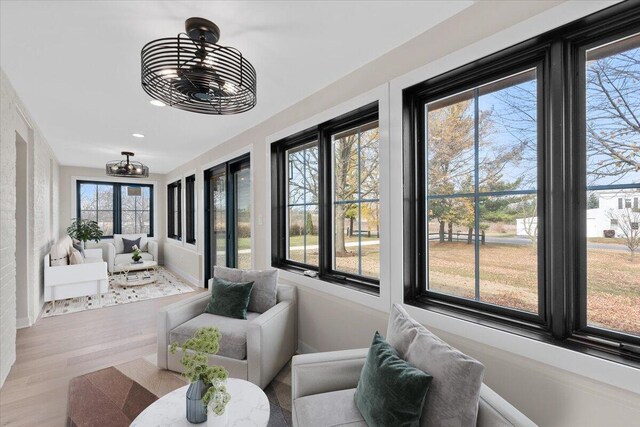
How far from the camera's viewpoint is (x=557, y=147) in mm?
1366

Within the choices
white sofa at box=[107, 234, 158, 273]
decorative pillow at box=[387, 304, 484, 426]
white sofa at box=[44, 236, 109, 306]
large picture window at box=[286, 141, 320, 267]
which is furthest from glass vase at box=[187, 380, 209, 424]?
white sofa at box=[107, 234, 158, 273]

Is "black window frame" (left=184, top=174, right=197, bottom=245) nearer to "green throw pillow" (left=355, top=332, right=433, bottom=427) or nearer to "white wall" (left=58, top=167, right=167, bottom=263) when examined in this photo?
"white wall" (left=58, top=167, right=167, bottom=263)

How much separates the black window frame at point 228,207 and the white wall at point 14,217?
2.15 m

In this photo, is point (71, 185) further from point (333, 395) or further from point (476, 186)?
point (476, 186)

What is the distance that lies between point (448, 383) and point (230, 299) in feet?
6.31

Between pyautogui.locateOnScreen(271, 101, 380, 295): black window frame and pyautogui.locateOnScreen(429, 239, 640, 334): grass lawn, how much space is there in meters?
0.57

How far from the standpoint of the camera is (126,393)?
2.19 metres

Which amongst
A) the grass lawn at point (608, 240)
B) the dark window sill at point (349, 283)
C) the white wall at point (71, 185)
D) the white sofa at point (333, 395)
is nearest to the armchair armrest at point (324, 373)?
the white sofa at point (333, 395)

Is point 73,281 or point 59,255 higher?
point 59,255

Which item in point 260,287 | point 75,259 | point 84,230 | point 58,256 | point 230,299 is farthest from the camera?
point 84,230

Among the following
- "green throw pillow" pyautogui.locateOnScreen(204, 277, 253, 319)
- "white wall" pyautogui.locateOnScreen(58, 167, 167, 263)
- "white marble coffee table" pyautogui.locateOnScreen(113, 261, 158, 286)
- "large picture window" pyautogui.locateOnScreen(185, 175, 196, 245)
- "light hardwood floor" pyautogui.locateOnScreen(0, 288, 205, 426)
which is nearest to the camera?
"light hardwood floor" pyautogui.locateOnScreen(0, 288, 205, 426)

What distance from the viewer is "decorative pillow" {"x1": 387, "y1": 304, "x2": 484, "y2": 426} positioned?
1.06 m

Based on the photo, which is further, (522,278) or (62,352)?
(62,352)

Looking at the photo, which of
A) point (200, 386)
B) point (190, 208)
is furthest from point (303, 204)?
point (190, 208)
